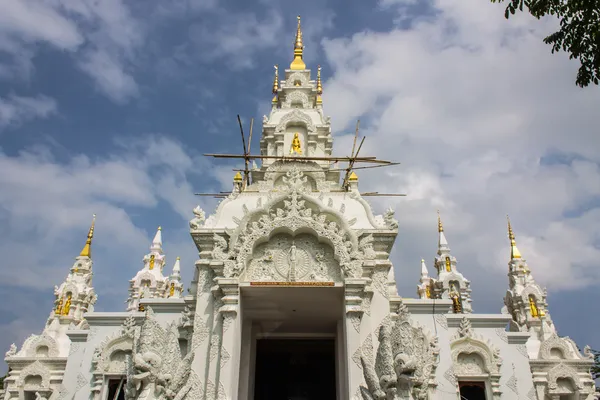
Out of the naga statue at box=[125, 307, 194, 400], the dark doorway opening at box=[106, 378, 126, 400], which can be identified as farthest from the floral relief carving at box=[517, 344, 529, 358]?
the dark doorway opening at box=[106, 378, 126, 400]

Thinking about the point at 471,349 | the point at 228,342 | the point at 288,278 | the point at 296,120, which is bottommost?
the point at 228,342

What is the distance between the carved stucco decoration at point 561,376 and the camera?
21.6 m

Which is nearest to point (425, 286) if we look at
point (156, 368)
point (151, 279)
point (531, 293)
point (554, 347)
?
point (531, 293)

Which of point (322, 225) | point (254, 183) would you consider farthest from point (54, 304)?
point (322, 225)

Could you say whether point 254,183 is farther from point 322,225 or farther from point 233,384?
point 233,384

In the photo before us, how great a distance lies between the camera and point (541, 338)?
25547 millimetres

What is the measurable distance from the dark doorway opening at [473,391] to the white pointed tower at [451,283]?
49.1ft

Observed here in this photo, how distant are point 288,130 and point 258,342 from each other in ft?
37.3

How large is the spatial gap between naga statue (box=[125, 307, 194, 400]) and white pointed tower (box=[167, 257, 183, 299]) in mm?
27017

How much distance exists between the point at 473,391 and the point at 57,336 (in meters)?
22.6

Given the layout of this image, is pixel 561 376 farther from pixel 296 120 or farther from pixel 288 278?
pixel 296 120

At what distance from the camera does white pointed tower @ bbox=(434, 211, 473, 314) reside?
3192 centimetres

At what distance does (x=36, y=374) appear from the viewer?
2227cm

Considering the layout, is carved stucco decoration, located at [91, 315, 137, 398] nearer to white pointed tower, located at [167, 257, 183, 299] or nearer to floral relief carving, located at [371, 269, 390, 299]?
floral relief carving, located at [371, 269, 390, 299]
